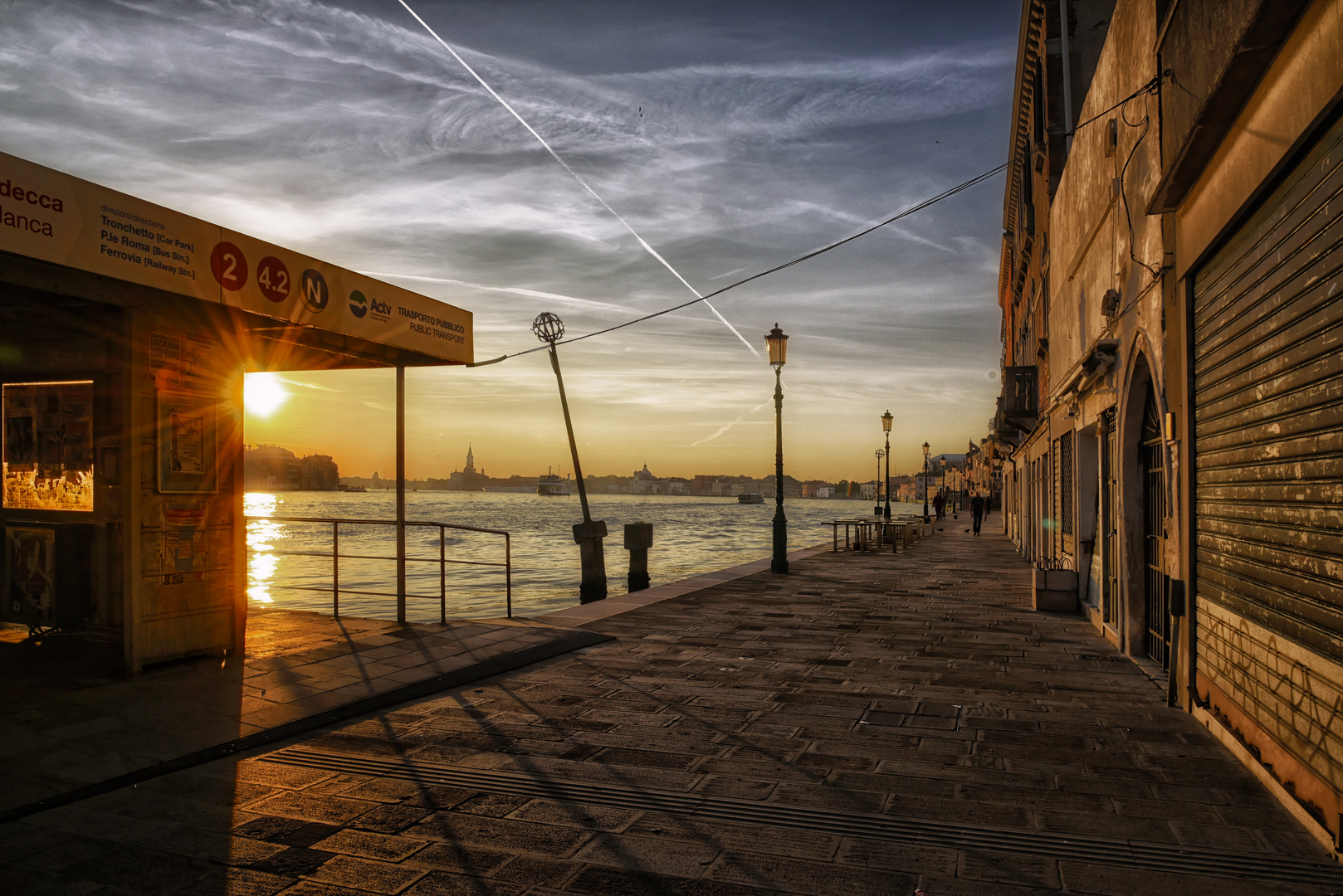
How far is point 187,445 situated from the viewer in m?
7.92

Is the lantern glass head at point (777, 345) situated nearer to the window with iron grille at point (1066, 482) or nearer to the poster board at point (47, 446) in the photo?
the window with iron grille at point (1066, 482)

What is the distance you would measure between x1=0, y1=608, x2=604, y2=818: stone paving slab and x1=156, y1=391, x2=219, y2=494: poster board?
5.45 feet

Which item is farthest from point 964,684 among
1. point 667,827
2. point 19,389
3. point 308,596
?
point 308,596

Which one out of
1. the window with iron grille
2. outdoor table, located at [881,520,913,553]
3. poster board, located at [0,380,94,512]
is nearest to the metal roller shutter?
the window with iron grille

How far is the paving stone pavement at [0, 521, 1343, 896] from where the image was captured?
3.93 metres

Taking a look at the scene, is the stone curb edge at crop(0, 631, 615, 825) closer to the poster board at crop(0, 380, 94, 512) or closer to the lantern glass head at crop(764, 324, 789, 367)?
the poster board at crop(0, 380, 94, 512)

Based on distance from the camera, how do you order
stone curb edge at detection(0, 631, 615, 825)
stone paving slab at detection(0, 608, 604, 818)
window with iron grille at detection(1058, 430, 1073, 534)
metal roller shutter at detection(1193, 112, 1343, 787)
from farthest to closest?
window with iron grille at detection(1058, 430, 1073, 534), stone paving slab at detection(0, 608, 604, 818), stone curb edge at detection(0, 631, 615, 825), metal roller shutter at detection(1193, 112, 1343, 787)

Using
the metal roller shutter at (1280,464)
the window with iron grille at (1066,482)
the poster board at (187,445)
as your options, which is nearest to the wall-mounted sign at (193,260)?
the poster board at (187,445)

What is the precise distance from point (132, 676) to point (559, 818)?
484cm

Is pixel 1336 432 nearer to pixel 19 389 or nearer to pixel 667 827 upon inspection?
pixel 667 827

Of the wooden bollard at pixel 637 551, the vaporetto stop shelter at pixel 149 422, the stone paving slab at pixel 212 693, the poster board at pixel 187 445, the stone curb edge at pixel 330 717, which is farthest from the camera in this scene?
the wooden bollard at pixel 637 551

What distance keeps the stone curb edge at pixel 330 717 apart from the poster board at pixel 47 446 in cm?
341

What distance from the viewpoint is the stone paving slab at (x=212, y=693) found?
5.38 m

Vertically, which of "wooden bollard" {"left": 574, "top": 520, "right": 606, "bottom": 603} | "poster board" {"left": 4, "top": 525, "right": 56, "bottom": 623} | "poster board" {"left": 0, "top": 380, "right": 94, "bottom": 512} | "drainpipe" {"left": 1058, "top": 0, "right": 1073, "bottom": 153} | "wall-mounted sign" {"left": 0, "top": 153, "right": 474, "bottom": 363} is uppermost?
"drainpipe" {"left": 1058, "top": 0, "right": 1073, "bottom": 153}
